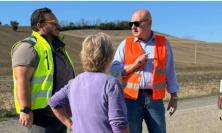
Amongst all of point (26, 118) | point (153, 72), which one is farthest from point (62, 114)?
point (153, 72)

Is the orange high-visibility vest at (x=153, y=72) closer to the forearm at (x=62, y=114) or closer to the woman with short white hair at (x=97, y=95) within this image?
the forearm at (x=62, y=114)

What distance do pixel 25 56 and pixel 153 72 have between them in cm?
137

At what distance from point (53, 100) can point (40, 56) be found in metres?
0.74

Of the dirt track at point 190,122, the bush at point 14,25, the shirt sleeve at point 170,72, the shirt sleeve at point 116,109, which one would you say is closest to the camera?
the shirt sleeve at point 116,109

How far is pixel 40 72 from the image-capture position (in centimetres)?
485

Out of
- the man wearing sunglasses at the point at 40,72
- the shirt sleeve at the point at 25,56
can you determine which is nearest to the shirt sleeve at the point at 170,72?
the man wearing sunglasses at the point at 40,72

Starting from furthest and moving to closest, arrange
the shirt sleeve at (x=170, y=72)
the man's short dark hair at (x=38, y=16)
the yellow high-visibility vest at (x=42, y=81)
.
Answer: the shirt sleeve at (x=170, y=72), the man's short dark hair at (x=38, y=16), the yellow high-visibility vest at (x=42, y=81)

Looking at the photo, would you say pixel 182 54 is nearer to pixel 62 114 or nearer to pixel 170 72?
pixel 170 72

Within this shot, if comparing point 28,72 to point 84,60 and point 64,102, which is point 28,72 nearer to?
point 64,102

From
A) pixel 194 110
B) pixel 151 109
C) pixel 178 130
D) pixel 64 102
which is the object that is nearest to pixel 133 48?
pixel 151 109

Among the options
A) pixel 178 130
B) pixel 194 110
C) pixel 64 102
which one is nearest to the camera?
pixel 64 102

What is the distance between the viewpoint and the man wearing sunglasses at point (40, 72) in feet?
15.5

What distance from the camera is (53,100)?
13.8ft

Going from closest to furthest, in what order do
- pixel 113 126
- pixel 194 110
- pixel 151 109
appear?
pixel 113 126 < pixel 151 109 < pixel 194 110
